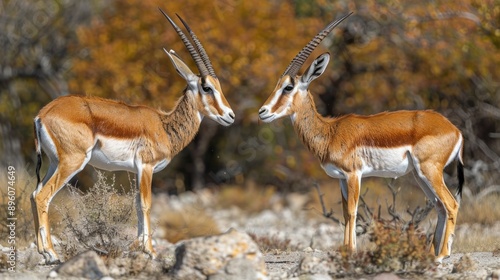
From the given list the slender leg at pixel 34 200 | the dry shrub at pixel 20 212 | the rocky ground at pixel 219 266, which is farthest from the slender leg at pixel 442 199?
the dry shrub at pixel 20 212

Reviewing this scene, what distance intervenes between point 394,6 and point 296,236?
279 inches

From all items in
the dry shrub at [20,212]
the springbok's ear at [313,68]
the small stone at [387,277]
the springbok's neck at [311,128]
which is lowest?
the dry shrub at [20,212]

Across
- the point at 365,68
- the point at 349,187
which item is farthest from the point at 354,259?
the point at 365,68

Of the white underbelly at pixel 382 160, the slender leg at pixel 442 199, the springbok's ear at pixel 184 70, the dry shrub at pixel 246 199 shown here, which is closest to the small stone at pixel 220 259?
the white underbelly at pixel 382 160

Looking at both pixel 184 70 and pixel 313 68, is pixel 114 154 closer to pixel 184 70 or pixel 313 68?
pixel 184 70

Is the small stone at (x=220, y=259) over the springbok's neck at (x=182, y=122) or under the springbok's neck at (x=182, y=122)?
under

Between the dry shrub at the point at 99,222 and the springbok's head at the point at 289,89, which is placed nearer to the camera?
the dry shrub at the point at 99,222

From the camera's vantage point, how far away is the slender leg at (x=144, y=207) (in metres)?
10.0

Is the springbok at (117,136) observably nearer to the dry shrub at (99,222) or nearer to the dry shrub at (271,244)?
the dry shrub at (99,222)

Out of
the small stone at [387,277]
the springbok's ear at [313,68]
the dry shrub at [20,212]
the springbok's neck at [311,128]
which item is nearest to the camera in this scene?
the small stone at [387,277]

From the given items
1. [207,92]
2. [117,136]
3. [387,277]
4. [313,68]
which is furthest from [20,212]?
[387,277]

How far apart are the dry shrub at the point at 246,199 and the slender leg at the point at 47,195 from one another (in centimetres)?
1104

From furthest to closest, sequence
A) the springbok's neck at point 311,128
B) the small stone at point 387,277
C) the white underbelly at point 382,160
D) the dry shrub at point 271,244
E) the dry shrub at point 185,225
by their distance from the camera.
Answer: the dry shrub at point 185,225 → the dry shrub at point 271,244 → the springbok's neck at point 311,128 → the white underbelly at point 382,160 → the small stone at point 387,277

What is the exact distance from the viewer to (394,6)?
2095 cm
